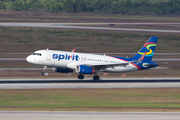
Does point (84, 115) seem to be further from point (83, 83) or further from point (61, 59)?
point (61, 59)

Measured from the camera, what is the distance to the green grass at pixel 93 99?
103ft

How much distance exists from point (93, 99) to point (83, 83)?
12407mm

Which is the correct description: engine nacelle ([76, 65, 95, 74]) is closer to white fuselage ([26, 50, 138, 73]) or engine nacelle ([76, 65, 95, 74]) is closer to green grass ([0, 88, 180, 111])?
white fuselage ([26, 50, 138, 73])

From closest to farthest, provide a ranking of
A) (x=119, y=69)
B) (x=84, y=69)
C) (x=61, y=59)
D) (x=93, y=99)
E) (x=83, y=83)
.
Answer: (x=93, y=99), (x=83, y=83), (x=84, y=69), (x=61, y=59), (x=119, y=69)

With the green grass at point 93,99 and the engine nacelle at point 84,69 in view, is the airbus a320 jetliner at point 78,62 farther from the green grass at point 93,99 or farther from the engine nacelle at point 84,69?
the green grass at point 93,99

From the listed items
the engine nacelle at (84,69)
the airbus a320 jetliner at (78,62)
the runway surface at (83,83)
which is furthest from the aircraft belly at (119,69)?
the engine nacelle at (84,69)

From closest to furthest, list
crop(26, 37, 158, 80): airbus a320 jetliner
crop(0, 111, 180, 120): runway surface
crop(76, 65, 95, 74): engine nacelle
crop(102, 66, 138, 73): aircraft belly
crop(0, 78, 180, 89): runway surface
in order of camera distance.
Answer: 1. crop(0, 111, 180, 120): runway surface
2. crop(0, 78, 180, 89): runway surface
3. crop(76, 65, 95, 74): engine nacelle
4. crop(26, 37, 158, 80): airbus a320 jetliner
5. crop(102, 66, 138, 73): aircraft belly

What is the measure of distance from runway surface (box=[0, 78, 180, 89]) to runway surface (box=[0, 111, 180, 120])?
708 inches

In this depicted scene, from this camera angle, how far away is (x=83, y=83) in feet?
163

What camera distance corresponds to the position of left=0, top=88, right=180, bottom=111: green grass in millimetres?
31500

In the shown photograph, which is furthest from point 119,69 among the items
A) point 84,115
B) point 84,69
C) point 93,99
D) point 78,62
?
point 84,115

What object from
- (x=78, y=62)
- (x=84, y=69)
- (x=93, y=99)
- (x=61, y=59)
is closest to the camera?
(x=93, y=99)

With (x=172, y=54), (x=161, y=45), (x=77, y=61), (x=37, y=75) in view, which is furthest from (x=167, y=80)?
(x=161, y=45)

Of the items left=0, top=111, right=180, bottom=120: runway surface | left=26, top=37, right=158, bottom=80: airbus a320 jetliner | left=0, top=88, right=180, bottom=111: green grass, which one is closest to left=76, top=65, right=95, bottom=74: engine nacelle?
left=26, top=37, right=158, bottom=80: airbus a320 jetliner
